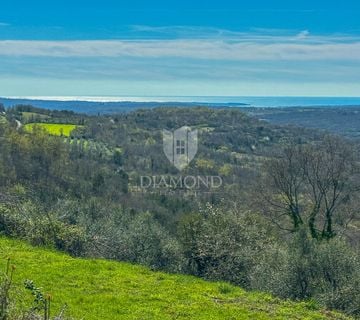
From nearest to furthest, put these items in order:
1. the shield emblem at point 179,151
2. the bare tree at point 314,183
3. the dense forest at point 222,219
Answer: the dense forest at point 222,219, the bare tree at point 314,183, the shield emblem at point 179,151

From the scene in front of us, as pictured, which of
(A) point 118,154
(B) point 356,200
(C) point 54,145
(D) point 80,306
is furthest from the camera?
(A) point 118,154

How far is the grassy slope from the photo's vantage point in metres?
10.6

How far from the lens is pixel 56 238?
16.5 meters

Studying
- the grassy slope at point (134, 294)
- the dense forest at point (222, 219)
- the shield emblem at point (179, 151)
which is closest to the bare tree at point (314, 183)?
the dense forest at point (222, 219)

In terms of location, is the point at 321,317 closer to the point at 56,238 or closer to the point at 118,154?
the point at 56,238

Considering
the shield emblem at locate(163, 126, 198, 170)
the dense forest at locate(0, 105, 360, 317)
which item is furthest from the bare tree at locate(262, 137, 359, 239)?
the shield emblem at locate(163, 126, 198, 170)

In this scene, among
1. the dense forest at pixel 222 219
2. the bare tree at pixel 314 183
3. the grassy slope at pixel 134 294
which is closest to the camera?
the grassy slope at pixel 134 294

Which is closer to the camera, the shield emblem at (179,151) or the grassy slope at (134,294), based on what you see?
the grassy slope at (134,294)

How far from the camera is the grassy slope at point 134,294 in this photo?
10633mm

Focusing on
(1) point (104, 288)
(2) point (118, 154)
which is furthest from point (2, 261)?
(2) point (118, 154)

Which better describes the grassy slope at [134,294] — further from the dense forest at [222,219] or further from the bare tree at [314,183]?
the bare tree at [314,183]

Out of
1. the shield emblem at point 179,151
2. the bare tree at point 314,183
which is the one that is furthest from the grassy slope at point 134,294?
the shield emblem at point 179,151

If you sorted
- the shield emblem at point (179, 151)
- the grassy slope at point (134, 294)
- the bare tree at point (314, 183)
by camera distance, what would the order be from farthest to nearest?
the shield emblem at point (179, 151)
the bare tree at point (314, 183)
the grassy slope at point (134, 294)

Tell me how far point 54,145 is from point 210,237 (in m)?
42.8
